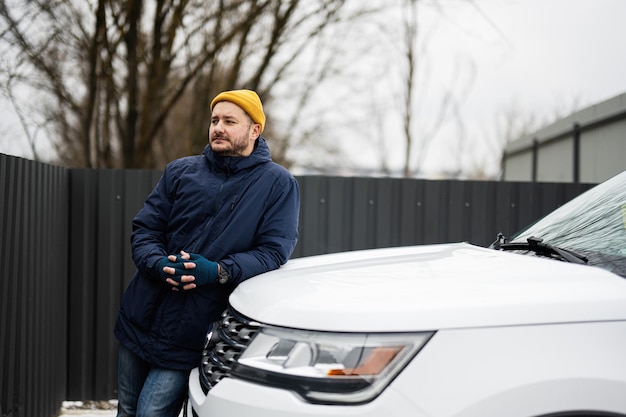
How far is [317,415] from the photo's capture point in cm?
164

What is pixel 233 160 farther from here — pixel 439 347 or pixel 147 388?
pixel 439 347

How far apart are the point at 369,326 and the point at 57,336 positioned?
3.42 m

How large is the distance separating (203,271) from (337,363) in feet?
2.94

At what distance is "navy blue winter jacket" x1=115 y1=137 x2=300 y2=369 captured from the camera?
8.21ft

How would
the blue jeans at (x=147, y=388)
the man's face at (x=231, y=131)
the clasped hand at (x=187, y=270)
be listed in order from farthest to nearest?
the man's face at (x=231, y=131) → the blue jeans at (x=147, y=388) → the clasped hand at (x=187, y=270)

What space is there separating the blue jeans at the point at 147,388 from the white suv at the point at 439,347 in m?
0.60

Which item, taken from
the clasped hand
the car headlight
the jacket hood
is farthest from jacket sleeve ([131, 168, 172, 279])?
the car headlight

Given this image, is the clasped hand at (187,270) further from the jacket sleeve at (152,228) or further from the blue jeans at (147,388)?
the blue jeans at (147,388)

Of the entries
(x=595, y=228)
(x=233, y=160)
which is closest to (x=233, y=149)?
A: (x=233, y=160)

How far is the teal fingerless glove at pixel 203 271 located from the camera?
2.40m

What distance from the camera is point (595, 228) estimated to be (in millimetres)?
2352

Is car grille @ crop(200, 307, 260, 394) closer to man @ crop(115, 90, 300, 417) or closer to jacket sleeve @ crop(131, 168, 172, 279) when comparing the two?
man @ crop(115, 90, 300, 417)

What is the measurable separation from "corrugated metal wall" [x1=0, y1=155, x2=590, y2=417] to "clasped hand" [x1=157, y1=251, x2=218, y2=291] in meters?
1.42

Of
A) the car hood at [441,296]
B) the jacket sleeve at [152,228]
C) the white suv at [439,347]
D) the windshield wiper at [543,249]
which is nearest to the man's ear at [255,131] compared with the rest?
the jacket sleeve at [152,228]
